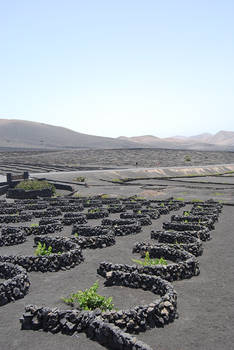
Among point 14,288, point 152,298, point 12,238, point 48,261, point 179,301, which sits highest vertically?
point 14,288

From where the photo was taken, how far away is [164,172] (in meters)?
114

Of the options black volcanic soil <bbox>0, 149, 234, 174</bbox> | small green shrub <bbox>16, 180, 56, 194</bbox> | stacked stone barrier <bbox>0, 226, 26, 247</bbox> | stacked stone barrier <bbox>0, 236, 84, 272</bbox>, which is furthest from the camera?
black volcanic soil <bbox>0, 149, 234, 174</bbox>

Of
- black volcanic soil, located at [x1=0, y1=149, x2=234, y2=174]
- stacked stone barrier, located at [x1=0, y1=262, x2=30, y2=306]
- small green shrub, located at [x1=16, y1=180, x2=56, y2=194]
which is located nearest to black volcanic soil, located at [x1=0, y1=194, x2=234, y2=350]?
stacked stone barrier, located at [x1=0, y1=262, x2=30, y2=306]

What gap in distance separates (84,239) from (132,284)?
10.0 metres

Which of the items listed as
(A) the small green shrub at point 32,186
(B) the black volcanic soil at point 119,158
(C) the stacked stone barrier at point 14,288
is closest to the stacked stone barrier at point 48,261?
(C) the stacked stone barrier at point 14,288

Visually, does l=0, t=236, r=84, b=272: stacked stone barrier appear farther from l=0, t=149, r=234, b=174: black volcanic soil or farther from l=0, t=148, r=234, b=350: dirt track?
l=0, t=149, r=234, b=174: black volcanic soil

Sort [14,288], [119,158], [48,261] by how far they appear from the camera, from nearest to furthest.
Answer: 1. [14,288]
2. [48,261]
3. [119,158]

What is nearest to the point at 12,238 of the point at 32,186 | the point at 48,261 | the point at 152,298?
the point at 48,261

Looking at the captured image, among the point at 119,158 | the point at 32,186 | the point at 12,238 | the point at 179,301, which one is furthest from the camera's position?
the point at 119,158

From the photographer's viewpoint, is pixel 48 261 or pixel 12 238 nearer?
pixel 48 261

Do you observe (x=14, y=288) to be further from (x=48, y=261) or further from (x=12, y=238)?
(x=12, y=238)

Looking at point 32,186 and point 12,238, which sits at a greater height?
point 12,238

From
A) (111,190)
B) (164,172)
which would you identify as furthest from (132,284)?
(164,172)

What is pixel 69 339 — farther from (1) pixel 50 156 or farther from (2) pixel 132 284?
(1) pixel 50 156
